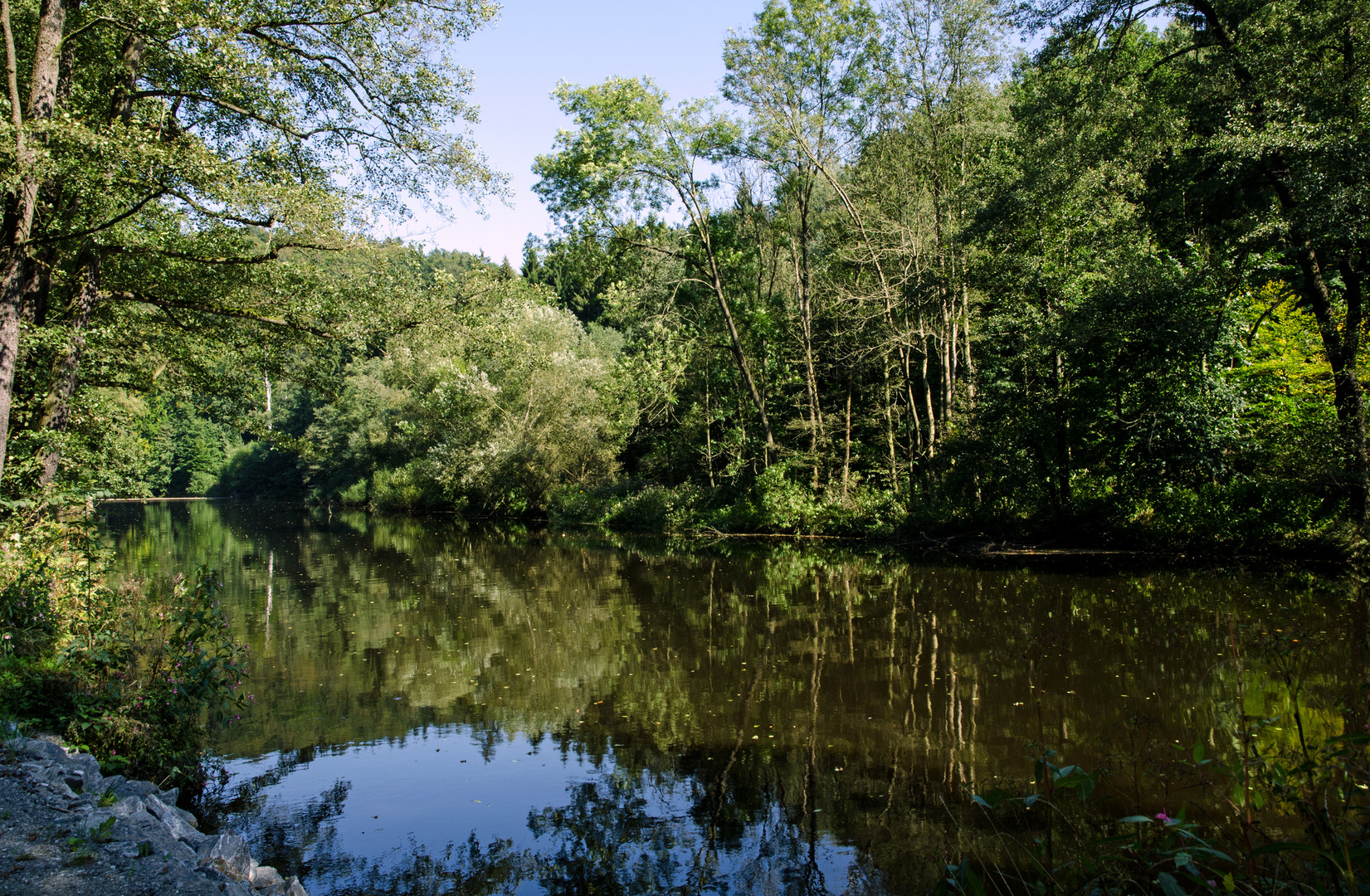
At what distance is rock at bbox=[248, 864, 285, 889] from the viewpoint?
392 centimetres

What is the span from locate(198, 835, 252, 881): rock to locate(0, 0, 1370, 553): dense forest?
23.3 feet

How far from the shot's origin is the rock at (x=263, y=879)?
392 centimetres

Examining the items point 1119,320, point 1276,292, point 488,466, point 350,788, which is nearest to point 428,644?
point 350,788

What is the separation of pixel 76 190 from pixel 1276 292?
68.7 feet

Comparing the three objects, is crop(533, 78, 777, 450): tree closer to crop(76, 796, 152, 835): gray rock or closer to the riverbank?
the riverbank

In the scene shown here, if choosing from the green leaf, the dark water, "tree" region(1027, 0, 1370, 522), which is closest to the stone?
the dark water

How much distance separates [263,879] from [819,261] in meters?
24.9

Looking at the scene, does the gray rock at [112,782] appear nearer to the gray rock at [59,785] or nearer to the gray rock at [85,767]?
the gray rock at [85,767]

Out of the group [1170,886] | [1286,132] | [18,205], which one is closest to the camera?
[1170,886]

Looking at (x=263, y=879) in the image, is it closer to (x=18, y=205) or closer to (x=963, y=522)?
(x=18, y=205)

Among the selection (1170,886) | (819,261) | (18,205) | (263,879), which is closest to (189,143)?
(18,205)

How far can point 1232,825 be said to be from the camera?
186 inches

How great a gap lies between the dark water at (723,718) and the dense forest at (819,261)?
3.87m

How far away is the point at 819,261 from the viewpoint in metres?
26.5
